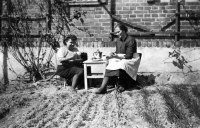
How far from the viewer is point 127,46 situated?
6.45 meters

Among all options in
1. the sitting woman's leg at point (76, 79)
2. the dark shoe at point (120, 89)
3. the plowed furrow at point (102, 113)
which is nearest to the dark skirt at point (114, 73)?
the dark shoe at point (120, 89)

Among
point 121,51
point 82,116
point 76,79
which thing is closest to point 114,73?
point 121,51

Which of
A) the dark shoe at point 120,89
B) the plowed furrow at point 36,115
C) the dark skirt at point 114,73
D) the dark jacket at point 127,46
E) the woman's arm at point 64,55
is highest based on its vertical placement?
the dark jacket at point 127,46

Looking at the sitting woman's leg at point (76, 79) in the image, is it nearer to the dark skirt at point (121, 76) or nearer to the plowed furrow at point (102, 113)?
the dark skirt at point (121, 76)

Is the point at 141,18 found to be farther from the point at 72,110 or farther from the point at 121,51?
the point at 72,110

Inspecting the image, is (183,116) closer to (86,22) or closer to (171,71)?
(171,71)

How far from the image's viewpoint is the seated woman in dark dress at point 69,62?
6496 mm

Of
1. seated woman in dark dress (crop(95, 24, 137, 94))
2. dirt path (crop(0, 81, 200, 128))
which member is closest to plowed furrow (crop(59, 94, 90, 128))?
dirt path (crop(0, 81, 200, 128))

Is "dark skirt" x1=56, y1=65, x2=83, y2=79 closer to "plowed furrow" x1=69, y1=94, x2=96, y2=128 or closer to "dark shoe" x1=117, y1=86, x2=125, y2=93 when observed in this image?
"dark shoe" x1=117, y1=86, x2=125, y2=93

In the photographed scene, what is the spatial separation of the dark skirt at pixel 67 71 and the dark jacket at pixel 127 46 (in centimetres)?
105

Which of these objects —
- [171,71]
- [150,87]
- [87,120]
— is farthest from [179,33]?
[87,120]

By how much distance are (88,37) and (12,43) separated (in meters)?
2.07

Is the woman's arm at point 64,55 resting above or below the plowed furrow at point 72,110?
above

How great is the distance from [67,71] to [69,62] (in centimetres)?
22
